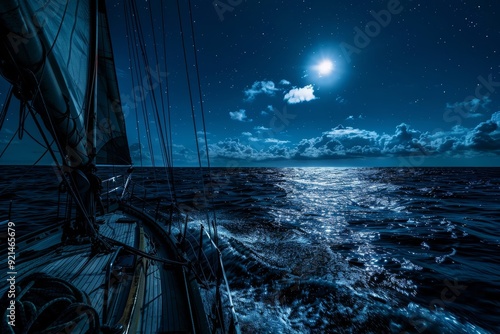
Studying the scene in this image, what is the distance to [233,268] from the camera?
28.0 ft

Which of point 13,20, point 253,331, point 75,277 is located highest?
point 13,20

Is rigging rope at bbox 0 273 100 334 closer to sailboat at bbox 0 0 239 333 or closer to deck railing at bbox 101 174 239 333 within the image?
sailboat at bbox 0 0 239 333

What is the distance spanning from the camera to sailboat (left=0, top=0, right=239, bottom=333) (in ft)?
8.14

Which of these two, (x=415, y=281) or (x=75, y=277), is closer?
(x=75, y=277)

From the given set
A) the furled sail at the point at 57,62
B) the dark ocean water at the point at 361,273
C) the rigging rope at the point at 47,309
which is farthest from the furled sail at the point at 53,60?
the rigging rope at the point at 47,309

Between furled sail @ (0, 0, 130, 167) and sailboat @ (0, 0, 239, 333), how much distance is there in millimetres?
16

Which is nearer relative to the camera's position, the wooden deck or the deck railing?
the deck railing

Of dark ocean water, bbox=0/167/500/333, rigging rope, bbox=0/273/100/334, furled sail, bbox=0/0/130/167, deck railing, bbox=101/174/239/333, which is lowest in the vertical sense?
dark ocean water, bbox=0/167/500/333

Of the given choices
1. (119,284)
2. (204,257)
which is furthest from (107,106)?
(119,284)

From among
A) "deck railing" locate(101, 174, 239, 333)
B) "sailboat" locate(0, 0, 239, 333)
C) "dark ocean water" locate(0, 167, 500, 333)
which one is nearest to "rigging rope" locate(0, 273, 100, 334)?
"sailboat" locate(0, 0, 239, 333)

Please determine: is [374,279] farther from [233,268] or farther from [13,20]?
[13,20]

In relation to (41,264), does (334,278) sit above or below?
below

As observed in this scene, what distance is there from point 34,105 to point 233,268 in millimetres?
7774

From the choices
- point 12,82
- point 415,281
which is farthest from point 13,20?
point 415,281
